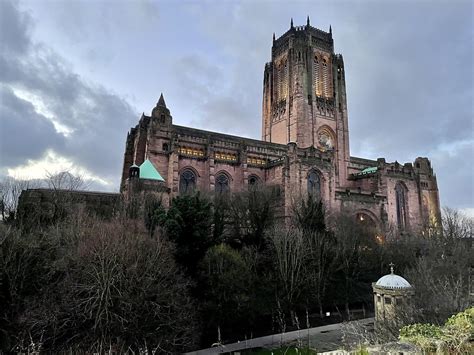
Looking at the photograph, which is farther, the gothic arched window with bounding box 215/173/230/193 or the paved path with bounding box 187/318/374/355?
the gothic arched window with bounding box 215/173/230/193

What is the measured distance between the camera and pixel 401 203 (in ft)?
168

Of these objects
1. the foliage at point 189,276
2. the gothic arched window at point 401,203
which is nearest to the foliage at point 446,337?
the foliage at point 189,276

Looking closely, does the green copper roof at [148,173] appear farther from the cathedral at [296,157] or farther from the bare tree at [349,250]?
the bare tree at [349,250]

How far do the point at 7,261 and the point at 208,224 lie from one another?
1231 centimetres

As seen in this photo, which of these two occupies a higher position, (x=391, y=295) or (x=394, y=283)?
(x=394, y=283)

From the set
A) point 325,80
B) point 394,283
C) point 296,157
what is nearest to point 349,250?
point 394,283

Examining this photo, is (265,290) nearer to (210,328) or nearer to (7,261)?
(210,328)

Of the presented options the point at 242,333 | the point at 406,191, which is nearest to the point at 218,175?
the point at 242,333

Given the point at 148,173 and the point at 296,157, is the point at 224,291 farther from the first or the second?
the point at 296,157

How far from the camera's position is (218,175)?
4147 centimetres

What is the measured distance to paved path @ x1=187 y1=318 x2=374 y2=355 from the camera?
19.1 metres

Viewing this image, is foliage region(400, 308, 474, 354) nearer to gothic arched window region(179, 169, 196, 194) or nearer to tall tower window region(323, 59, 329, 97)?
gothic arched window region(179, 169, 196, 194)

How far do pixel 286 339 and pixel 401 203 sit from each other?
3710 centimetres

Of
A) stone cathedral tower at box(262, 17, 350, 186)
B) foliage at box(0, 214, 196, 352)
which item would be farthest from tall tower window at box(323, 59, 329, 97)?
foliage at box(0, 214, 196, 352)
